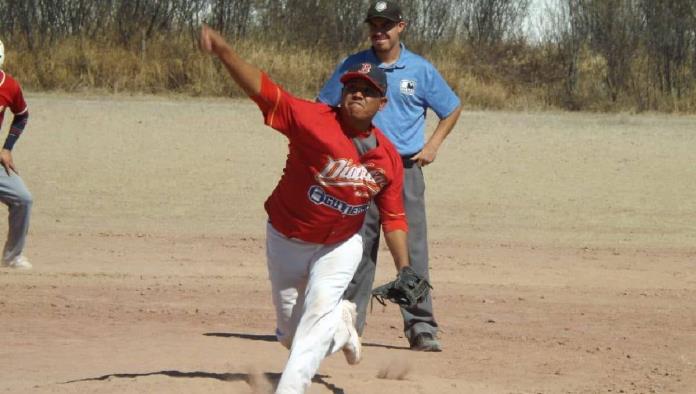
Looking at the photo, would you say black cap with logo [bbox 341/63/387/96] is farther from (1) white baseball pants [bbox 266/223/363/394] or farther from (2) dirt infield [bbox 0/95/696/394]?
(2) dirt infield [bbox 0/95/696/394]

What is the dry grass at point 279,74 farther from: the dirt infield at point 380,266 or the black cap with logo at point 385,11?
the black cap with logo at point 385,11

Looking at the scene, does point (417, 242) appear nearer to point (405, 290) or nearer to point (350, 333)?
point (350, 333)

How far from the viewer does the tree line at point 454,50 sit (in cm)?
2514

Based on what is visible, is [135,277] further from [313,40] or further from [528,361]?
[313,40]

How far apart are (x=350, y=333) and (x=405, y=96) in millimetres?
1933

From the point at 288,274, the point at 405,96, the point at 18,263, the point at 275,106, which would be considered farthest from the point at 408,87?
the point at 18,263

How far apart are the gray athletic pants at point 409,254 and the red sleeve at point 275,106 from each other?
1.97 metres

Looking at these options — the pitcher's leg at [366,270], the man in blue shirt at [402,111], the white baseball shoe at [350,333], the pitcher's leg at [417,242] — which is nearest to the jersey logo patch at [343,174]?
the white baseball shoe at [350,333]

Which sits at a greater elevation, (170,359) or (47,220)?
(170,359)

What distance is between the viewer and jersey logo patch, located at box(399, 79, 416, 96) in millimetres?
8320

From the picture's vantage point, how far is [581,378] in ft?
27.4

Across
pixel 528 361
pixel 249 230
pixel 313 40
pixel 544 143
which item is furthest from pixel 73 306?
pixel 313 40

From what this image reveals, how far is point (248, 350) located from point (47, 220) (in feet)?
23.3

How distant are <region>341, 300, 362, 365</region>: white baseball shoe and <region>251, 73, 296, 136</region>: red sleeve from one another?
3.11 feet
